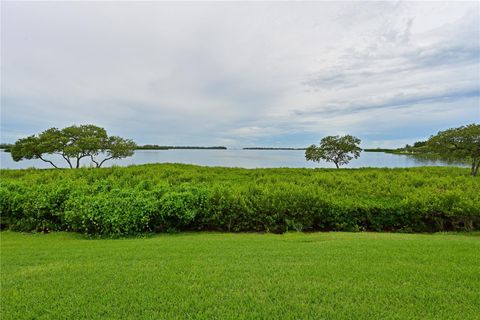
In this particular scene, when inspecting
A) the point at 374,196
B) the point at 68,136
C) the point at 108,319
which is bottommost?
the point at 108,319

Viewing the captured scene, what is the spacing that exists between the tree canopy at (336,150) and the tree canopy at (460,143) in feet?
41.0

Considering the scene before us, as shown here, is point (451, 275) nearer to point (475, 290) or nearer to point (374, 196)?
point (475, 290)

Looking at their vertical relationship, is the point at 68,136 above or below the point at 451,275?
above

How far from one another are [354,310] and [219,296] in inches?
50.0

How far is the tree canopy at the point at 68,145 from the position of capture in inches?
944

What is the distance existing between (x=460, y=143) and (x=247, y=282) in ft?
54.8

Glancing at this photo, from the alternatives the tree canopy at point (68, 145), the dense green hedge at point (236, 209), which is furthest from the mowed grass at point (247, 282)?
the tree canopy at point (68, 145)

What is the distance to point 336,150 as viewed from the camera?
2858 centimetres

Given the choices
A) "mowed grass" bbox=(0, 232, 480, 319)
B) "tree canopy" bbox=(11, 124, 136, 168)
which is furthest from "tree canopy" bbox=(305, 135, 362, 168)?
"mowed grass" bbox=(0, 232, 480, 319)

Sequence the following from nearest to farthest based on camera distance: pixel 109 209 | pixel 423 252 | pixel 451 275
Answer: pixel 451 275, pixel 423 252, pixel 109 209

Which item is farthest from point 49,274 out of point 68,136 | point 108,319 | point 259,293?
point 68,136

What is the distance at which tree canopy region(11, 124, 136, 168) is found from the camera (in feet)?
78.6

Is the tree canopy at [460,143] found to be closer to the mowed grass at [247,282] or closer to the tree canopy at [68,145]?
the mowed grass at [247,282]

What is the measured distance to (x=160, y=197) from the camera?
21.0ft
